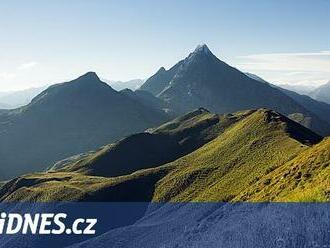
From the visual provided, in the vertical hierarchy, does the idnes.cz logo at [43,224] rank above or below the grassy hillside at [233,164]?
below

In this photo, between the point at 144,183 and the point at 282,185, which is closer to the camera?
the point at 282,185

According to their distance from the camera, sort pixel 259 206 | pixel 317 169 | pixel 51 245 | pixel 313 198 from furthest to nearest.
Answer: pixel 51 245, pixel 317 169, pixel 259 206, pixel 313 198

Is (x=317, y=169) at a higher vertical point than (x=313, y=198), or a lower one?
lower

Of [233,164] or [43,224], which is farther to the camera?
[43,224]

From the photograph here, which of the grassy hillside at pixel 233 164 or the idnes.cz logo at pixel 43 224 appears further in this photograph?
the idnes.cz logo at pixel 43 224

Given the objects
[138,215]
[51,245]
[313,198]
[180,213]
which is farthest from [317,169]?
[51,245]

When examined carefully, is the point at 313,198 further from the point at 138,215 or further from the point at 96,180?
the point at 96,180

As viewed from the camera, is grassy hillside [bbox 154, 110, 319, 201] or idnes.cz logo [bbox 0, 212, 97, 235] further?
idnes.cz logo [bbox 0, 212, 97, 235]

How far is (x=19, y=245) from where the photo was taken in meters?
149

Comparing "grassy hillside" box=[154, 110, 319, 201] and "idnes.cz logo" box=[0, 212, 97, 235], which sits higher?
"grassy hillside" box=[154, 110, 319, 201]

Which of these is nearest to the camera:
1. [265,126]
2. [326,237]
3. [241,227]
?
[326,237]

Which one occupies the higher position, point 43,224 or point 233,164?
point 233,164

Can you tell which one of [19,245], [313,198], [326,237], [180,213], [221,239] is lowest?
[19,245]

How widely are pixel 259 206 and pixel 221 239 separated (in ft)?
Answer: 38.7
